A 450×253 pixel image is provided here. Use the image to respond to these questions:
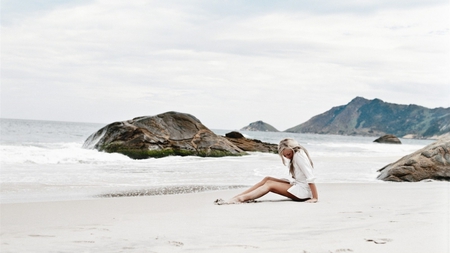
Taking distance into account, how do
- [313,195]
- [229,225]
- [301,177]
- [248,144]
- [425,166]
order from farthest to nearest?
[248,144]
[425,166]
[301,177]
[313,195]
[229,225]

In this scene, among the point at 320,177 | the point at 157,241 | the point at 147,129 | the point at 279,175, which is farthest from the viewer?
the point at 147,129

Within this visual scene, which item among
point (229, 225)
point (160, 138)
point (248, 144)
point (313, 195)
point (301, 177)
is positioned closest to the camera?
point (229, 225)

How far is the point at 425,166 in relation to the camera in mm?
12820

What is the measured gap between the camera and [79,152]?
19766 millimetres

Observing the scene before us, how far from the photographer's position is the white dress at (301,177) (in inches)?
312

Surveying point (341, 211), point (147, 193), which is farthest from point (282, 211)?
point (147, 193)

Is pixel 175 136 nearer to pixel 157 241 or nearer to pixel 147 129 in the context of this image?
pixel 147 129

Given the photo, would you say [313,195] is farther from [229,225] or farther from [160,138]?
[160,138]

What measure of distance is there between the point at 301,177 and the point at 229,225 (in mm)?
2744

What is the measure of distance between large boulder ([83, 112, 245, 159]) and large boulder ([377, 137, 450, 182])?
35.6ft

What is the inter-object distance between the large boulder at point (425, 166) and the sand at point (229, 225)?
449 centimetres

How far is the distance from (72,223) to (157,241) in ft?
5.78

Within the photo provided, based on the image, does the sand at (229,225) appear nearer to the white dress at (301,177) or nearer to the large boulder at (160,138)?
the white dress at (301,177)

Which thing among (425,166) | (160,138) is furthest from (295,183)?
(160,138)
